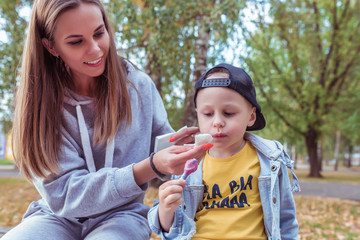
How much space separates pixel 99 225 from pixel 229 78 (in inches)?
41.4

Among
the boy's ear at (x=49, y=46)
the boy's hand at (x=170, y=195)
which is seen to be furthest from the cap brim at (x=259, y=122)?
the boy's ear at (x=49, y=46)

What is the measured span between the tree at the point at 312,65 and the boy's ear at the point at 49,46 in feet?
40.8

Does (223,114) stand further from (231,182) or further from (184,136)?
(231,182)

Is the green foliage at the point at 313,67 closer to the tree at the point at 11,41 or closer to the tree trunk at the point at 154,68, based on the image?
the tree trunk at the point at 154,68

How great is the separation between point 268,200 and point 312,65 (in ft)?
51.4

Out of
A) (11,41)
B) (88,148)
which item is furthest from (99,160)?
(11,41)

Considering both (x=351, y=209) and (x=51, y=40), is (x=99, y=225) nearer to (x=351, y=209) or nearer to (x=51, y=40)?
(x=51, y=40)

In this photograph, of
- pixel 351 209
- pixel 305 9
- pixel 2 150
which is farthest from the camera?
pixel 2 150

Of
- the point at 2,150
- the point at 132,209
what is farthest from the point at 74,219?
the point at 2,150

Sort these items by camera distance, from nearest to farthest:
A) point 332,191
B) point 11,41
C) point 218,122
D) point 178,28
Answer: point 218,122 < point 178,28 < point 11,41 < point 332,191

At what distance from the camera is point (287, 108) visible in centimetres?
1531

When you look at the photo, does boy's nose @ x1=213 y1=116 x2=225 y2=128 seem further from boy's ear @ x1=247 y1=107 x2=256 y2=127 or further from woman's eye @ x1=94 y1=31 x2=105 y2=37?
woman's eye @ x1=94 y1=31 x2=105 y2=37

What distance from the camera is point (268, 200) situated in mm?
1687

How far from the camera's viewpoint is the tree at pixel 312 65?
14328 mm
